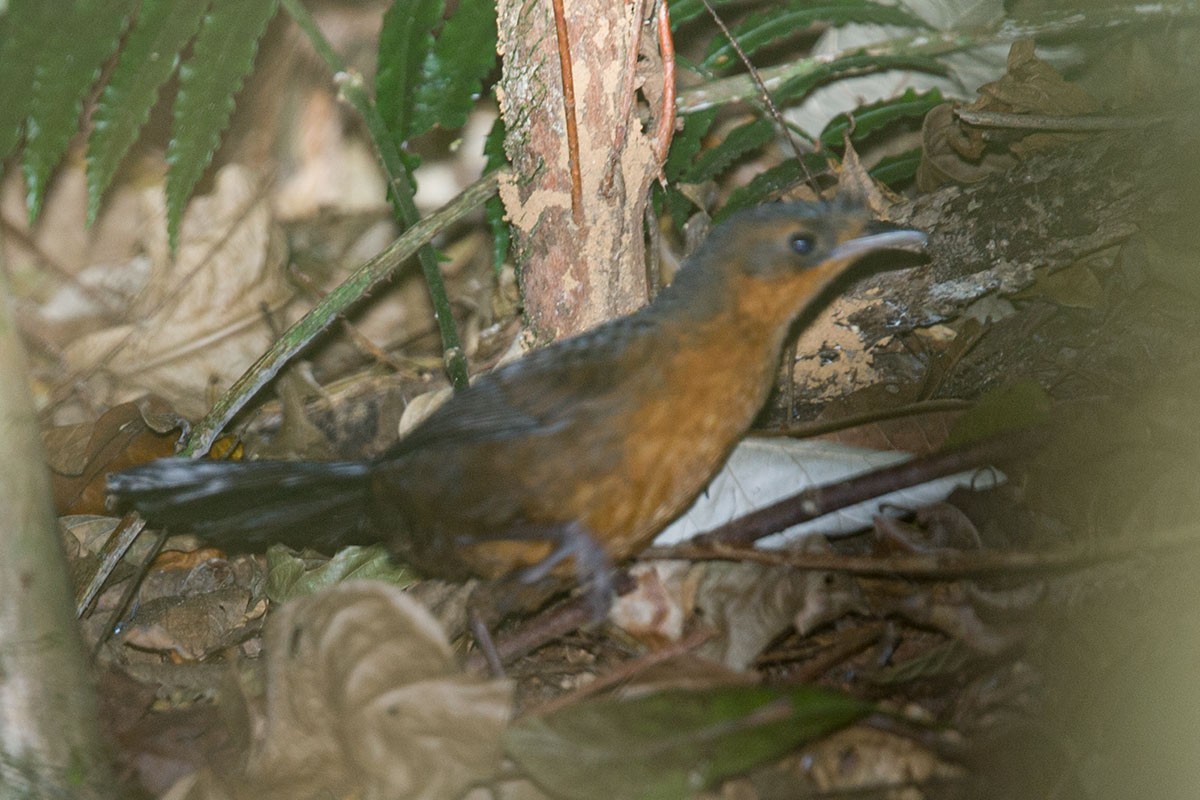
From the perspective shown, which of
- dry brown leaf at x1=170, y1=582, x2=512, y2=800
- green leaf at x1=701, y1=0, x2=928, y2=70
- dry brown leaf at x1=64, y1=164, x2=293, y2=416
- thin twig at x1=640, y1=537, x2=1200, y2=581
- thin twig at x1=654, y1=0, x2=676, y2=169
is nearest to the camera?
dry brown leaf at x1=170, y1=582, x2=512, y2=800

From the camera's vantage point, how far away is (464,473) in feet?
9.17

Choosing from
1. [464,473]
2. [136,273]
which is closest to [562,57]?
[464,473]

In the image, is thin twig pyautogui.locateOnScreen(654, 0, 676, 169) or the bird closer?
the bird

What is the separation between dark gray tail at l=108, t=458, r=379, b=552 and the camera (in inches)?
117

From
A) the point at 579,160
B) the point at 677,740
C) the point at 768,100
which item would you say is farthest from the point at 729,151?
the point at 677,740

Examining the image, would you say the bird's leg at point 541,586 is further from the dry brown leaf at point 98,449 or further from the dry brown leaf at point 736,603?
the dry brown leaf at point 98,449

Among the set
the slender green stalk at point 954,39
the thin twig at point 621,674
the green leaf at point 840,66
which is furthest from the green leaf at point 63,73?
the thin twig at point 621,674

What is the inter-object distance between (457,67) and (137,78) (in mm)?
1006

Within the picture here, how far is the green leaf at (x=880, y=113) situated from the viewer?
3.88m

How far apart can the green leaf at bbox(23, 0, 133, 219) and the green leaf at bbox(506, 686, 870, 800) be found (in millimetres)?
2458

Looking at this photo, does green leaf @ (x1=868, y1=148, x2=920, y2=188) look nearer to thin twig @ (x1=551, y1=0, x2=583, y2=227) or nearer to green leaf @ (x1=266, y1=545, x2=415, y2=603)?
thin twig @ (x1=551, y1=0, x2=583, y2=227)

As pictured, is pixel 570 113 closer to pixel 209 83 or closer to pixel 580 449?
pixel 580 449

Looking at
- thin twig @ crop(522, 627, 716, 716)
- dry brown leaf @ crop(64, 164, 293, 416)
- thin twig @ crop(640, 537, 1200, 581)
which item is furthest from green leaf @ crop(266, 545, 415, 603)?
dry brown leaf @ crop(64, 164, 293, 416)

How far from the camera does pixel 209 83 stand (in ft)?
11.7
